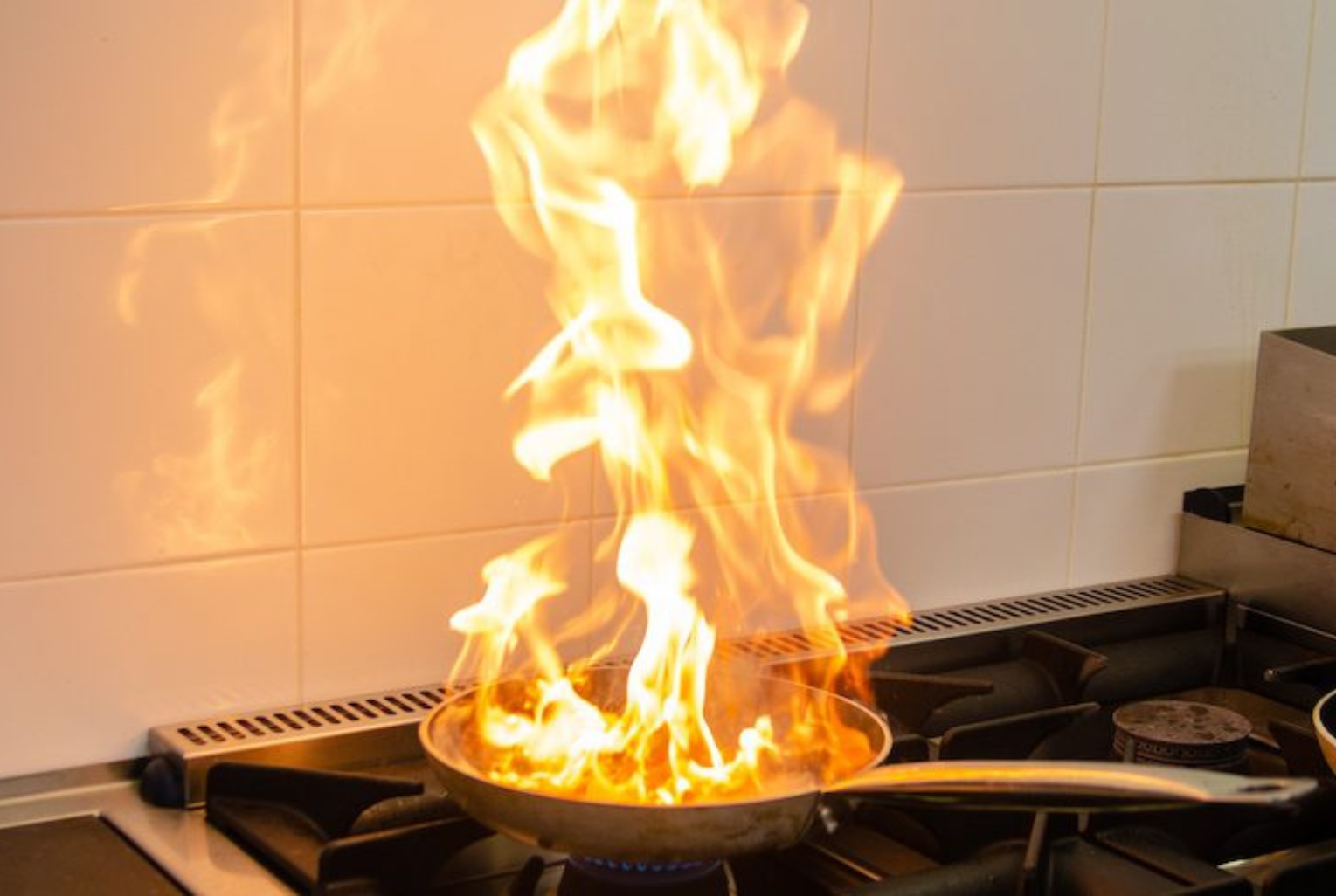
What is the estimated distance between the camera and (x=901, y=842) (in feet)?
3.88

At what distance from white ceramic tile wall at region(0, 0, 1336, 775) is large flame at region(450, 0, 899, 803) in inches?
1.0

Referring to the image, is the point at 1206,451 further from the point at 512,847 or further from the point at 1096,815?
the point at 512,847

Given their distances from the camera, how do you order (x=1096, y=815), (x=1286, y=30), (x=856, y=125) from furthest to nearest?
(x=1286, y=30) → (x=856, y=125) → (x=1096, y=815)

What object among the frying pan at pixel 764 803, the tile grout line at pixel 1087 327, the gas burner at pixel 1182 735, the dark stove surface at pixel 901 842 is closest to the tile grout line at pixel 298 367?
the dark stove surface at pixel 901 842

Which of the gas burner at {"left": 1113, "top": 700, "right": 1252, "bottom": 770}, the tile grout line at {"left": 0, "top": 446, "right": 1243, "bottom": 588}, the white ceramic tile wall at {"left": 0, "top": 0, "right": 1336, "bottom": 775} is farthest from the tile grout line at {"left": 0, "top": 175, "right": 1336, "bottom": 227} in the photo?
the gas burner at {"left": 1113, "top": 700, "right": 1252, "bottom": 770}

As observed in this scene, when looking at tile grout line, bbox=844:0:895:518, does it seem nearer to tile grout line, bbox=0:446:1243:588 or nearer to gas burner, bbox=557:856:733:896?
tile grout line, bbox=0:446:1243:588

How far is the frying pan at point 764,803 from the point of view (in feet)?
2.91

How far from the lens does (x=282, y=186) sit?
123cm

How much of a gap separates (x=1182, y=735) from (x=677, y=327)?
464mm

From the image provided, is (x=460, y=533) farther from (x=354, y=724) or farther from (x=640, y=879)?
(x=640, y=879)

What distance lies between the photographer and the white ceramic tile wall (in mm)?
1171

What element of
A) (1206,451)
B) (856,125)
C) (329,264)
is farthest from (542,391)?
(1206,451)

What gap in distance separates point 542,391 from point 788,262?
225 mm

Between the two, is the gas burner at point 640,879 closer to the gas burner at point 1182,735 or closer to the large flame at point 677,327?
the large flame at point 677,327
